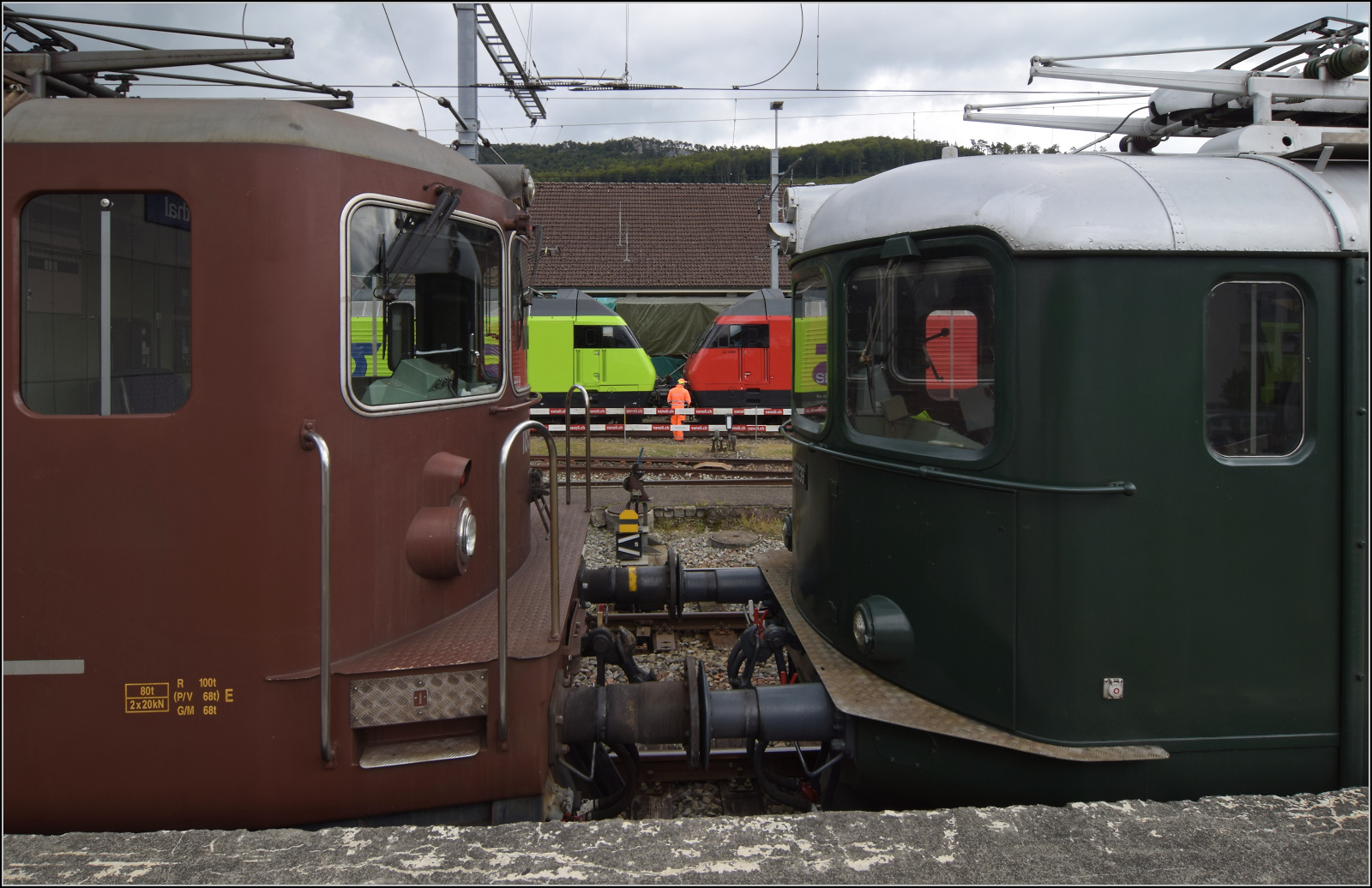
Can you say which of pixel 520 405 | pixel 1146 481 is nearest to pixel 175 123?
pixel 520 405

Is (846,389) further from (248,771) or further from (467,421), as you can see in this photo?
(248,771)

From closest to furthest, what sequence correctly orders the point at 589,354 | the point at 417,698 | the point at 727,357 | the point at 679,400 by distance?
the point at 417,698, the point at 679,400, the point at 589,354, the point at 727,357

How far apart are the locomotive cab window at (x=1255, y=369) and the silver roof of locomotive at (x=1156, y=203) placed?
18 centimetres

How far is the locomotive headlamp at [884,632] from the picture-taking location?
342cm

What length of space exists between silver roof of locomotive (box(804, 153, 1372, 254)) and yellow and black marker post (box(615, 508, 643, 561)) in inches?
179

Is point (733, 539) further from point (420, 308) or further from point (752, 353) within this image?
point (752, 353)

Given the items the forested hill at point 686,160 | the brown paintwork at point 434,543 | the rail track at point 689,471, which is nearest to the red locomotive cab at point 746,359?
the rail track at point 689,471

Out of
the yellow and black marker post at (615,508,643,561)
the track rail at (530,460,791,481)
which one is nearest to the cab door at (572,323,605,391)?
the track rail at (530,460,791,481)

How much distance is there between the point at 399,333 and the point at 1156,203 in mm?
2736

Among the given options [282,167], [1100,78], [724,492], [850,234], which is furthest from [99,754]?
[724,492]

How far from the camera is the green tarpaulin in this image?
25.3 m

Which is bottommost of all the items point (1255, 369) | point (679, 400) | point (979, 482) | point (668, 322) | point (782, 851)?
point (782, 851)

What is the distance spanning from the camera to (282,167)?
9.10ft

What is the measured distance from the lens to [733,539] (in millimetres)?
8602
